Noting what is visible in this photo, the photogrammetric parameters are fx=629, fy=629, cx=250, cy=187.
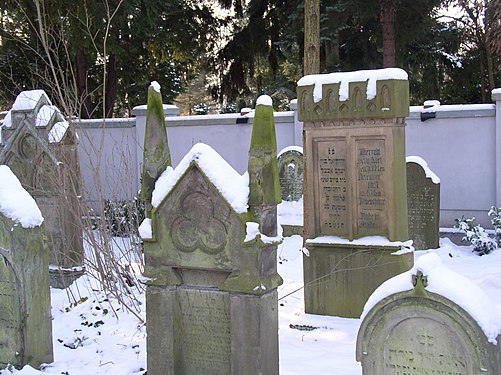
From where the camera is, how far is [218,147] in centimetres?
1481

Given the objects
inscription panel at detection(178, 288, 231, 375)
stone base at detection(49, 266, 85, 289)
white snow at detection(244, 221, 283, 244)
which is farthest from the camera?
stone base at detection(49, 266, 85, 289)

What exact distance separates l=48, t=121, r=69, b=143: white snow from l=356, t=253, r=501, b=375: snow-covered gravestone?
5.70 meters

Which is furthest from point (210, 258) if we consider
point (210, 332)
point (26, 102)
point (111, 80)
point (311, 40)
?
point (111, 80)

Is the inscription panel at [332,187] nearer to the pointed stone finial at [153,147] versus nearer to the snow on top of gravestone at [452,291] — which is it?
the pointed stone finial at [153,147]

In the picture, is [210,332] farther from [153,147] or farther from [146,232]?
[153,147]

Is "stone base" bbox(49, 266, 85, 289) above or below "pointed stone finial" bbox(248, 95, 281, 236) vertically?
below

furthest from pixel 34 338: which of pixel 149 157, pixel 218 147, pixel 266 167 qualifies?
pixel 218 147

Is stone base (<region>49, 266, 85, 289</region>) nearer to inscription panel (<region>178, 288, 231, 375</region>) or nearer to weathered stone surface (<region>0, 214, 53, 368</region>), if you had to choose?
weathered stone surface (<region>0, 214, 53, 368</region>)

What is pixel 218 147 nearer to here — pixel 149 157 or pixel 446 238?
pixel 446 238

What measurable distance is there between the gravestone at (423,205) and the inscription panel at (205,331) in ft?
20.2

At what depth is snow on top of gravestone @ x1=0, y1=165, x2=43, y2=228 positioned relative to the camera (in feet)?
17.9

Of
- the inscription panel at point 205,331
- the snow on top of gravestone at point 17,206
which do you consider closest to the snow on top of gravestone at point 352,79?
the inscription panel at point 205,331

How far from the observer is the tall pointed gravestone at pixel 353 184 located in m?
6.61

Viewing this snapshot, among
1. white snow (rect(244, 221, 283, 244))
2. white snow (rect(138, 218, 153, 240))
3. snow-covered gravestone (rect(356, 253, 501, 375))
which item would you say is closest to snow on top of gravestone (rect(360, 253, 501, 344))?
snow-covered gravestone (rect(356, 253, 501, 375))
